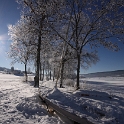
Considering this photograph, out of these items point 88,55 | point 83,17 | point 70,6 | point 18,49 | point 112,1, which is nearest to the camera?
point 112,1

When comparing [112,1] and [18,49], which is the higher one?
[112,1]

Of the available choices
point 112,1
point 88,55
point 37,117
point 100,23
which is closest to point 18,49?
point 88,55

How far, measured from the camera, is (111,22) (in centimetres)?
798

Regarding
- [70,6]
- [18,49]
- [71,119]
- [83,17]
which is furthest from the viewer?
[18,49]

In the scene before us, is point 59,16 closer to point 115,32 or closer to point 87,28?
point 87,28

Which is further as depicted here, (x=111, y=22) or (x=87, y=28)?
(x=87, y=28)

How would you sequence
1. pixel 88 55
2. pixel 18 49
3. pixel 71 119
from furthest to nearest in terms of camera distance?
1. pixel 18 49
2. pixel 88 55
3. pixel 71 119

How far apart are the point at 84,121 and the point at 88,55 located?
1141 centimetres

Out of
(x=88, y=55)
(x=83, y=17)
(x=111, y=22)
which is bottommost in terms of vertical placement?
(x=88, y=55)

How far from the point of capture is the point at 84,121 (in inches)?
95.3

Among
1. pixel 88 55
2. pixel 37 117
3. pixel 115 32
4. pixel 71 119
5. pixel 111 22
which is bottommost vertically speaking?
pixel 37 117

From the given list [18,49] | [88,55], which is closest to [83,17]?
[88,55]

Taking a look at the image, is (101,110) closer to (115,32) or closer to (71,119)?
(71,119)

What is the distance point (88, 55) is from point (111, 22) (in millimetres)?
5735
